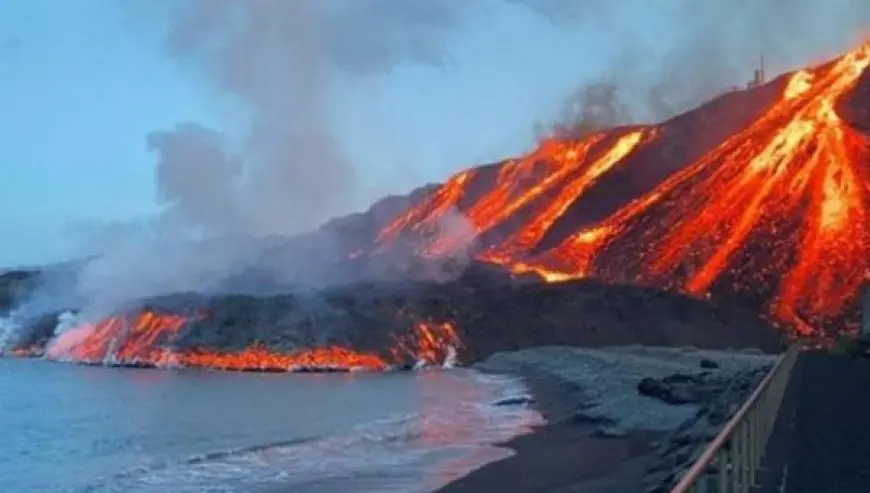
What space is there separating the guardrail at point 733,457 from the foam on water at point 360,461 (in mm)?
18366

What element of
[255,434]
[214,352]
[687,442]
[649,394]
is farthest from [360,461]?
[214,352]

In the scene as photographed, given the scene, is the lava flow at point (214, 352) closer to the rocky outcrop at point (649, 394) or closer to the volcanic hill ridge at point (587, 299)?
the volcanic hill ridge at point (587, 299)

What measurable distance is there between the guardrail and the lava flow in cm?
11952

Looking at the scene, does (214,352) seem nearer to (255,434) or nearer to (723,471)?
→ (255,434)

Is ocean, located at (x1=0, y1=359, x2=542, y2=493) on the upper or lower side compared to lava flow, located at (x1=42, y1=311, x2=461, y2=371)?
lower

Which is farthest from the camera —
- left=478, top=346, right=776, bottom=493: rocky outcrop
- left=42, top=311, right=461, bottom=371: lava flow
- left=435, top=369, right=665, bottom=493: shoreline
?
left=42, top=311, right=461, bottom=371: lava flow

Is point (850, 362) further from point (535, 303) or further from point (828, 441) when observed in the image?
point (535, 303)

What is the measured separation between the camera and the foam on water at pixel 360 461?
124 feet

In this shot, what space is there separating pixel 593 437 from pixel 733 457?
35.6 m

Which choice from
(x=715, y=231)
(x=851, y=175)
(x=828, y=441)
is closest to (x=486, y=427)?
(x=828, y=441)

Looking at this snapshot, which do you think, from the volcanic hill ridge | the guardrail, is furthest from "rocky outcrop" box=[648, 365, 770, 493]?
the volcanic hill ridge

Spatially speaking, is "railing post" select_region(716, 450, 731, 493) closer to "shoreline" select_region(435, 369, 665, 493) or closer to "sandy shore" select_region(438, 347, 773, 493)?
"sandy shore" select_region(438, 347, 773, 493)

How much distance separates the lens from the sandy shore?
112 feet

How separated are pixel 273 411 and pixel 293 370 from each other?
6337cm
